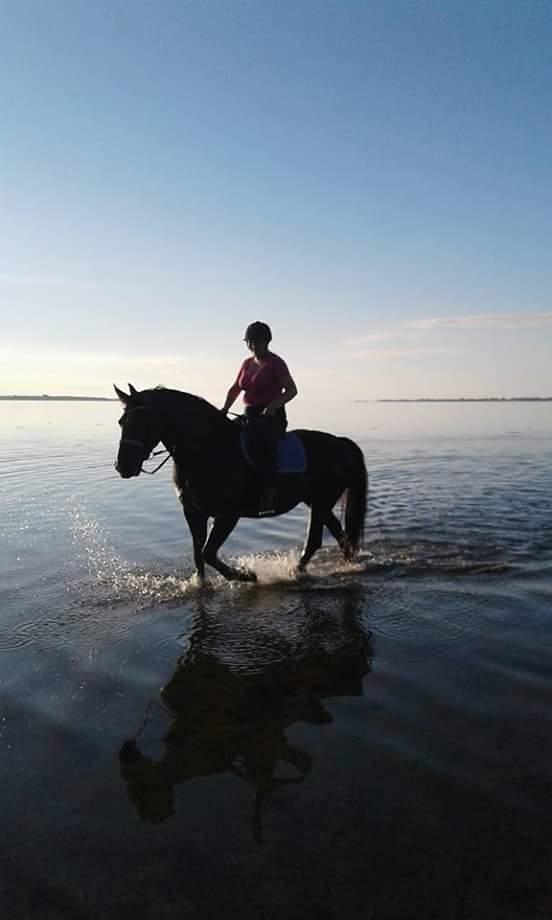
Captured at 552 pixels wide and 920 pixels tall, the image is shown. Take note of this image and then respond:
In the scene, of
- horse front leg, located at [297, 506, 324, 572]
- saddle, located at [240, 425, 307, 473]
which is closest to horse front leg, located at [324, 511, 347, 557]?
horse front leg, located at [297, 506, 324, 572]

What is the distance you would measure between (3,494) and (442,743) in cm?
1502

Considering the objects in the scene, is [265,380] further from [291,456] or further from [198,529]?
[198,529]

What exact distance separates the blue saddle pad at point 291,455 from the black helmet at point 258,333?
139 centimetres

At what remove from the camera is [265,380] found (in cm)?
885

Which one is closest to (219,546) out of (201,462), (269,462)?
(201,462)

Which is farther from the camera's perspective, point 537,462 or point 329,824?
point 537,462

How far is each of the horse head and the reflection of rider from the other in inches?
61.4

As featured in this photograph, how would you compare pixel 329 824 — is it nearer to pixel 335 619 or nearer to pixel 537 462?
pixel 335 619

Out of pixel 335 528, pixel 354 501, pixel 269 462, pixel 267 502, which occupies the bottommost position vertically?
pixel 335 528

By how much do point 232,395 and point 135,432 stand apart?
7.44 feet

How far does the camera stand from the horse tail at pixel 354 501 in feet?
32.1

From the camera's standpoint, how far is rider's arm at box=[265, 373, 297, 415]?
866cm

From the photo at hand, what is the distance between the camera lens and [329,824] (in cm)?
332

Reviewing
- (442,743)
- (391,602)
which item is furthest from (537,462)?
(442,743)
